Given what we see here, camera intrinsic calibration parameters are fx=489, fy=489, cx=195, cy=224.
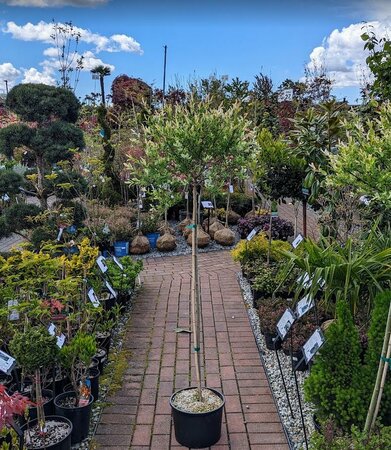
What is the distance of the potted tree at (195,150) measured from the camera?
2.95 m

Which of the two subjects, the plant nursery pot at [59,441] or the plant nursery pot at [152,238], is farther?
the plant nursery pot at [152,238]

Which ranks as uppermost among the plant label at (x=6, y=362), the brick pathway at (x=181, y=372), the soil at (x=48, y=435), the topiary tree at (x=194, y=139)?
the topiary tree at (x=194, y=139)

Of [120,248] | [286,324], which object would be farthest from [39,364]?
[120,248]

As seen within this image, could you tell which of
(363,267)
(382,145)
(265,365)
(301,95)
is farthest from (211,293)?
(301,95)

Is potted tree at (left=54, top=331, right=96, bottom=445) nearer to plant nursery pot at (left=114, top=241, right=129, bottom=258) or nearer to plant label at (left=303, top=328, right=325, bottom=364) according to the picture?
plant label at (left=303, top=328, right=325, bottom=364)

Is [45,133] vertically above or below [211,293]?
above

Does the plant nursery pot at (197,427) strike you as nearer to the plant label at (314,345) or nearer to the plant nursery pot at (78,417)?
the plant nursery pot at (78,417)

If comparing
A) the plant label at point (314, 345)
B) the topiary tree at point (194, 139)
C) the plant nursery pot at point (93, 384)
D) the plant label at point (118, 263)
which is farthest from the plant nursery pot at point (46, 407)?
the plant label at point (118, 263)

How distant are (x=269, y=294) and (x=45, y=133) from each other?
3173mm

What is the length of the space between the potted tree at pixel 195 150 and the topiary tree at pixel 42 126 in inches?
112

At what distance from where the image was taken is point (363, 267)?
3.55 m

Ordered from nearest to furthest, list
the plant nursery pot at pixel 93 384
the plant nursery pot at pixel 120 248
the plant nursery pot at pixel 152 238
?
the plant nursery pot at pixel 93 384 < the plant nursery pot at pixel 120 248 < the plant nursery pot at pixel 152 238

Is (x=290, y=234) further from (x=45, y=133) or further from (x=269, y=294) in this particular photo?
(x=45, y=133)

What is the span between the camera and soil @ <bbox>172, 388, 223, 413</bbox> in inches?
128
